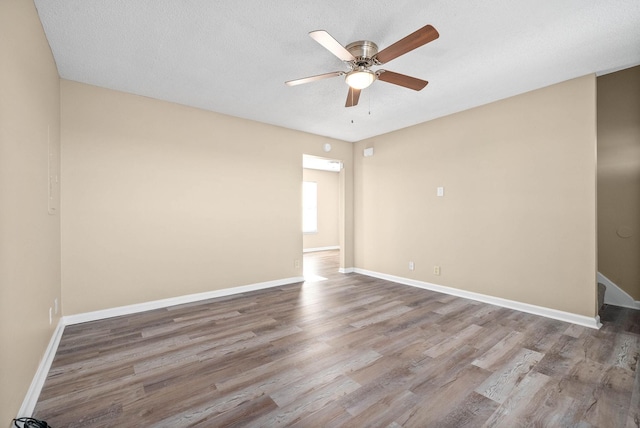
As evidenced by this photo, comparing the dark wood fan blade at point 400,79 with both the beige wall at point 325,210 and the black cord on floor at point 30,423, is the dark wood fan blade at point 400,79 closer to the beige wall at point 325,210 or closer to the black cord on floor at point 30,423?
the black cord on floor at point 30,423

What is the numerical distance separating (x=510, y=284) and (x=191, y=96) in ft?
15.4

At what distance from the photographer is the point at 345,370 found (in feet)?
6.91

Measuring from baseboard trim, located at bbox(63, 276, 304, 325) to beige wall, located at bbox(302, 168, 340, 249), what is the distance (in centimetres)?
406

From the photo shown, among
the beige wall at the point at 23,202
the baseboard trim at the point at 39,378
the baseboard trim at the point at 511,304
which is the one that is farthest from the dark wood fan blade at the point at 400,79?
the baseboard trim at the point at 39,378

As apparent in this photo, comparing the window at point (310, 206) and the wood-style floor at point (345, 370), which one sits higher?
the window at point (310, 206)

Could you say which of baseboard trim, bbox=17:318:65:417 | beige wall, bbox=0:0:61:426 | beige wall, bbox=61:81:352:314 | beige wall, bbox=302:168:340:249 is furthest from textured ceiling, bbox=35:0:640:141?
beige wall, bbox=302:168:340:249

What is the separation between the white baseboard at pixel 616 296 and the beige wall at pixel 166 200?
4380 mm

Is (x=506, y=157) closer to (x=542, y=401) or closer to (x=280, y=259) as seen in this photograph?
(x=542, y=401)

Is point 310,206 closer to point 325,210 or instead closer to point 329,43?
point 325,210

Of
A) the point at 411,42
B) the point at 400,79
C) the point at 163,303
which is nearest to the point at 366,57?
the point at 400,79

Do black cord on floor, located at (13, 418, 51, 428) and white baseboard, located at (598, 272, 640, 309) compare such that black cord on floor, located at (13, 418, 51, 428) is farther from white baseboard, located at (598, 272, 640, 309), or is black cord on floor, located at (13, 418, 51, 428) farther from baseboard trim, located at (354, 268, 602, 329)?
white baseboard, located at (598, 272, 640, 309)

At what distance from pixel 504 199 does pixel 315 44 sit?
9.79 feet

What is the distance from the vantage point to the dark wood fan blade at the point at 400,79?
7.75 ft

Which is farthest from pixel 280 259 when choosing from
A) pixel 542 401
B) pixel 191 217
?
pixel 542 401
